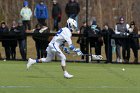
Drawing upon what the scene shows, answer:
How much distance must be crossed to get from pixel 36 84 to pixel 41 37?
30.9ft

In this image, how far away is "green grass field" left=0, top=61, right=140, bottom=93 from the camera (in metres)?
16.2

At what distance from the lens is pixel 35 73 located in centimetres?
2084

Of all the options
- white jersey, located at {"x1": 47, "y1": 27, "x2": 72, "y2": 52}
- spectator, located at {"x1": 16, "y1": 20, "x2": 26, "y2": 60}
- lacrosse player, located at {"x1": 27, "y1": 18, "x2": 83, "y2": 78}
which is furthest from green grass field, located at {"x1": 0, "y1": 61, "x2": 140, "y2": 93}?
spectator, located at {"x1": 16, "y1": 20, "x2": 26, "y2": 60}

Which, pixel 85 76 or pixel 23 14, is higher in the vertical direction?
pixel 23 14

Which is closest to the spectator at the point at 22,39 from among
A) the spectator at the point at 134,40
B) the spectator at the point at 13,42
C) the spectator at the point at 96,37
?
the spectator at the point at 13,42

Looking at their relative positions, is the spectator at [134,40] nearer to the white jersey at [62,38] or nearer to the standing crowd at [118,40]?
the standing crowd at [118,40]

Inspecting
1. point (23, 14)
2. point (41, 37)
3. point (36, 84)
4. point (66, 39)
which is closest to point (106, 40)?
point (41, 37)

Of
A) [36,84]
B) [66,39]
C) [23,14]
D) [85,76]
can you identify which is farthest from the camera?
[23,14]

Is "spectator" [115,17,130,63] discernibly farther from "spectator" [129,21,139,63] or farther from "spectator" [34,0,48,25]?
"spectator" [34,0,48,25]

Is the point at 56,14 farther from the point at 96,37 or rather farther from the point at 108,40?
the point at 108,40

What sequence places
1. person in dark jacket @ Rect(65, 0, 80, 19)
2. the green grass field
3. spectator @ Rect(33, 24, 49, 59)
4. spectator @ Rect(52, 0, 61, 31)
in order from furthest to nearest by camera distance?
spectator @ Rect(52, 0, 61, 31)
person in dark jacket @ Rect(65, 0, 80, 19)
spectator @ Rect(33, 24, 49, 59)
the green grass field

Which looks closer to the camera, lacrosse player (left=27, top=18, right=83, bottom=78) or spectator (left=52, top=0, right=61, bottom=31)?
lacrosse player (left=27, top=18, right=83, bottom=78)

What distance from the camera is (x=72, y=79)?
18.7 m

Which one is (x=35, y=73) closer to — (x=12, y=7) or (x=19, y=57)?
(x=19, y=57)
